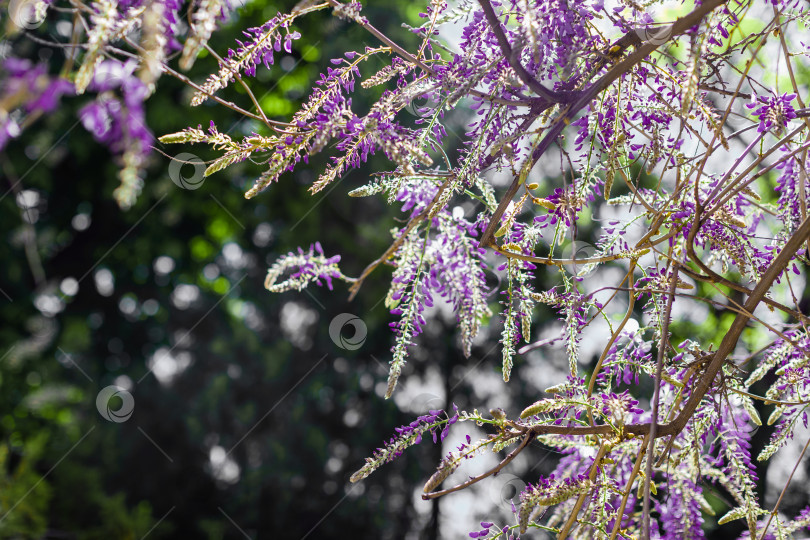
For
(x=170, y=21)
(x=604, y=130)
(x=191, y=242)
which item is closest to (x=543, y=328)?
(x=191, y=242)

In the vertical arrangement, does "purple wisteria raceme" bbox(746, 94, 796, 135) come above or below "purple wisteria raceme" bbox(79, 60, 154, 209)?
above

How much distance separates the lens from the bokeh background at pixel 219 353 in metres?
3.15

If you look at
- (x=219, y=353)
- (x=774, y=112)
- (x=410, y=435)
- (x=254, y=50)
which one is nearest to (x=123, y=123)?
(x=254, y=50)

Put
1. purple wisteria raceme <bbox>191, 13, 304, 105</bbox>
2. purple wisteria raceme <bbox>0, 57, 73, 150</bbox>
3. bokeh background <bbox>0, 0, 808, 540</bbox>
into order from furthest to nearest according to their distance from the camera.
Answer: bokeh background <bbox>0, 0, 808, 540</bbox> < purple wisteria raceme <bbox>191, 13, 304, 105</bbox> < purple wisteria raceme <bbox>0, 57, 73, 150</bbox>

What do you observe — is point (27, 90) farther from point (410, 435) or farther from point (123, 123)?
point (410, 435)

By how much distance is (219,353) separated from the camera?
3.41m

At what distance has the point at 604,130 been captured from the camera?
61 centimetres

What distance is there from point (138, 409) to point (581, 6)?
10.7ft

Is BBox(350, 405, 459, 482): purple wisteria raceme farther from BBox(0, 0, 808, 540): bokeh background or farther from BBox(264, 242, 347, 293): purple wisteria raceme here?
BBox(0, 0, 808, 540): bokeh background

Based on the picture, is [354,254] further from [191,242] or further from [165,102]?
[165,102]

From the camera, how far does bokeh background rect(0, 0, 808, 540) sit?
3.15 meters

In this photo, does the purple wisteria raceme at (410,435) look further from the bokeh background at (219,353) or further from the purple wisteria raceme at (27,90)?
the bokeh background at (219,353)

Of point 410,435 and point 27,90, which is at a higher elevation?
point 27,90

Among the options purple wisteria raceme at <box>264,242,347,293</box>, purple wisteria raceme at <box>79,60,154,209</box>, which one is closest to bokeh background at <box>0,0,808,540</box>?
purple wisteria raceme at <box>264,242,347,293</box>
